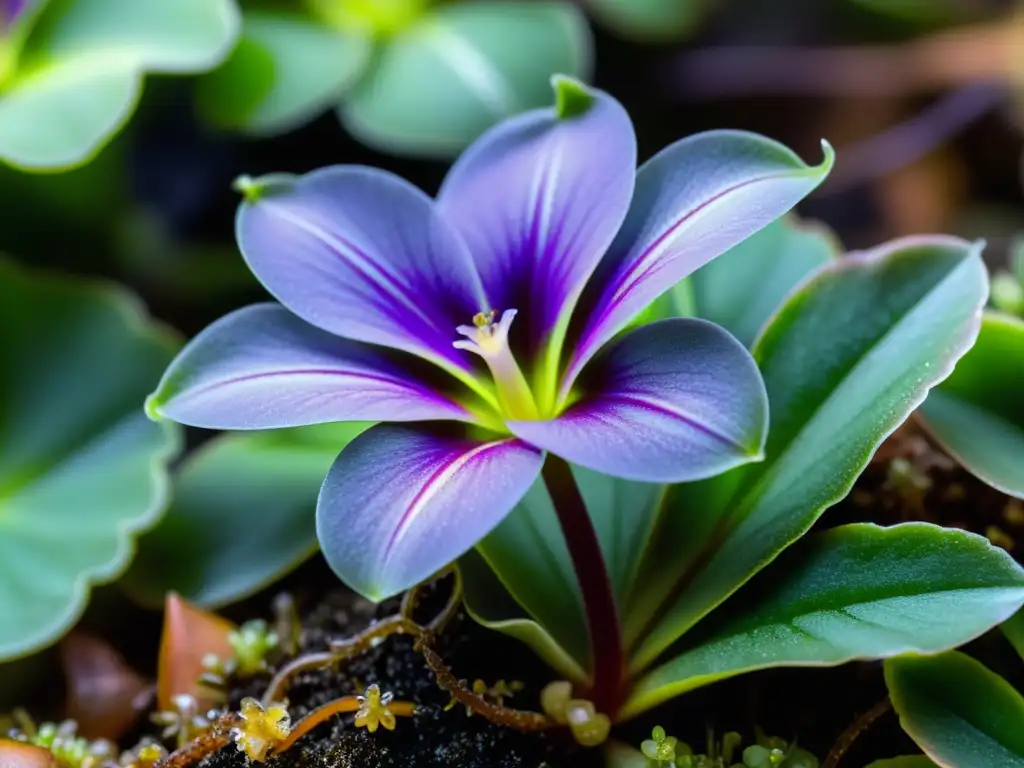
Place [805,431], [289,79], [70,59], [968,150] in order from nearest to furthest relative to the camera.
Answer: [805,431] → [70,59] → [289,79] → [968,150]

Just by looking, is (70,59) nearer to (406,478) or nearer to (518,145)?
(518,145)

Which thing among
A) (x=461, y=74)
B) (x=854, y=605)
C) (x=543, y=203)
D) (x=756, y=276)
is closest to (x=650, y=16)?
(x=461, y=74)

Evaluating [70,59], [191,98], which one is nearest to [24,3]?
[70,59]

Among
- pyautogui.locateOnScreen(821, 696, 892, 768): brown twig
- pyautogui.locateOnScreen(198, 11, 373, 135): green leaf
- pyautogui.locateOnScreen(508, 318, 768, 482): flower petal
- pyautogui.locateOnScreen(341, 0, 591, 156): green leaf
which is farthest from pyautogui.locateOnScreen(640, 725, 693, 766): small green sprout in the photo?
pyautogui.locateOnScreen(198, 11, 373, 135): green leaf

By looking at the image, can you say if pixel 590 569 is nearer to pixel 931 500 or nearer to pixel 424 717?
pixel 424 717

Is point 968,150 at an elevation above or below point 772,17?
below

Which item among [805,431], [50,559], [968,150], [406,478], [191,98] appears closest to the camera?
[406,478]

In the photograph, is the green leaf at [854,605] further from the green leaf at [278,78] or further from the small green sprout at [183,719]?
the green leaf at [278,78]
